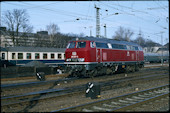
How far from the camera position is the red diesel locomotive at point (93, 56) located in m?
18.5

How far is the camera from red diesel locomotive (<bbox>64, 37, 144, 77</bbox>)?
18531 millimetres

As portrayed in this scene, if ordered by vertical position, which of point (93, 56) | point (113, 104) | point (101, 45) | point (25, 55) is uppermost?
point (101, 45)

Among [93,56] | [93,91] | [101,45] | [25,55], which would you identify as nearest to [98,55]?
[93,56]

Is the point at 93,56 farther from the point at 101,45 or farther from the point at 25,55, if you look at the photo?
the point at 25,55

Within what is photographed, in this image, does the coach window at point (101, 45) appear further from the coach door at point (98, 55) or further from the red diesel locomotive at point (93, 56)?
the coach door at point (98, 55)

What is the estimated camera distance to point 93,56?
18828mm

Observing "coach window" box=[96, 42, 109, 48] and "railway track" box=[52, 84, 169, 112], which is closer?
"railway track" box=[52, 84, 169, 112]

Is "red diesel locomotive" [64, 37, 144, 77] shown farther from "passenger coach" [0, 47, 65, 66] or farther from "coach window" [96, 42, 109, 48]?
"passenger coach" [0, 47, 65, 66]

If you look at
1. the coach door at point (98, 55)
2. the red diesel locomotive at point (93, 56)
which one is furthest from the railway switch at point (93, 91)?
the coach door at point (98, 55)

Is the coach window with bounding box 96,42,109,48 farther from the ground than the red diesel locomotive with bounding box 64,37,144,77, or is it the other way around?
the coach window with bounding box 96,42,109,48

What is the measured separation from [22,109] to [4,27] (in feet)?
127

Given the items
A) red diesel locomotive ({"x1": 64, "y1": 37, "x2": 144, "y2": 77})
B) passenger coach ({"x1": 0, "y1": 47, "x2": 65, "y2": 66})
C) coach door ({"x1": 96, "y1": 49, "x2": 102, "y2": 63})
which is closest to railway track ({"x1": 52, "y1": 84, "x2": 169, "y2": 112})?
red diesel locomotive ({"x1": 64, "y1": 37, "x2": 144, "y2": 77})

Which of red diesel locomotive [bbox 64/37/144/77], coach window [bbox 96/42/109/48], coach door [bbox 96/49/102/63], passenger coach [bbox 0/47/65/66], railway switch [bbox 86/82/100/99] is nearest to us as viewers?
railway switch [bbox 86/82/100/99]

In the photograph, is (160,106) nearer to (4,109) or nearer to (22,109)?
(22,109)
